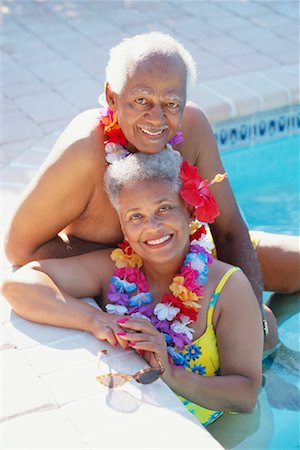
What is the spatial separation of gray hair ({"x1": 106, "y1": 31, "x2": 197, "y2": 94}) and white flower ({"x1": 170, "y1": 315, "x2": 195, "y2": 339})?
82cm

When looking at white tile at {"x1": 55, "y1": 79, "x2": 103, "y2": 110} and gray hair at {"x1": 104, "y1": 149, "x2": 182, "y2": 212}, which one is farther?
white tile at {"x1": 55, "y1": 79, "x2": 103, "y2": 110}

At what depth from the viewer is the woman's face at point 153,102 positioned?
3.05 meters

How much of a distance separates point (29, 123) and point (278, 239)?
197 centimetres

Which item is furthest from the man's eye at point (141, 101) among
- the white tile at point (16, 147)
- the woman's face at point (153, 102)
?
the white tile at point (16, 147)

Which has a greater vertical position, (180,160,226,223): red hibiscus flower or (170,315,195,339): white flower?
(180,160,226,223): red hibiscus flower

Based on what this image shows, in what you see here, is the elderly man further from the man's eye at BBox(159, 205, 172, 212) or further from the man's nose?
the man's eye at BBox(159, 205, 172, 212)

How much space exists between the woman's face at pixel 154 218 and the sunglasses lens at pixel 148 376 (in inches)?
16.0

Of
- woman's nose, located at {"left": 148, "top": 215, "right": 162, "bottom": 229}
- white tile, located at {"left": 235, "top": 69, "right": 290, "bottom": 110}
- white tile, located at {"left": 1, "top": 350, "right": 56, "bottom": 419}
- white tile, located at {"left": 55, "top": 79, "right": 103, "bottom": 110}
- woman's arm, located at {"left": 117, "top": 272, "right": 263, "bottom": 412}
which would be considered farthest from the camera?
white tile, located at {"left": 235, "top": 69, "right": 290, "bottom": 110}

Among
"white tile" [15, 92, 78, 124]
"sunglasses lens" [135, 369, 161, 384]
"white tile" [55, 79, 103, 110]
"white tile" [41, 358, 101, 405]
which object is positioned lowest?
"white tile" [15, 92, 78, 124]

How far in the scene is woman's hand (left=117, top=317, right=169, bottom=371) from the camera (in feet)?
9.34

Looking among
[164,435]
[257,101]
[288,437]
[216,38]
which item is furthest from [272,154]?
[164,435]

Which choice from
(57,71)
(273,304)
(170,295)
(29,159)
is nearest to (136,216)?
(170,295)

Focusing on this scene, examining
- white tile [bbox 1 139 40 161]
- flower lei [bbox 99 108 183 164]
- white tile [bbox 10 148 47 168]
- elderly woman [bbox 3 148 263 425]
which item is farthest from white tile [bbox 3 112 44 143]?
elderly woman [bbox 3 148 263 425]

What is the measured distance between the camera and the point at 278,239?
420 cm
